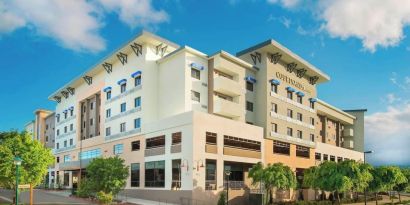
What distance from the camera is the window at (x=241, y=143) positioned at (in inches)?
2058

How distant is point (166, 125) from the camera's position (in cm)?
5141

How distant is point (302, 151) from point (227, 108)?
816 inches

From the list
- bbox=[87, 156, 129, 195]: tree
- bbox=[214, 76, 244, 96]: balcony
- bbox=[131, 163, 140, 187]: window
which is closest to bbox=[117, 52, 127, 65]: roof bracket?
bbox=[214, 76, 244, 96]: balcony

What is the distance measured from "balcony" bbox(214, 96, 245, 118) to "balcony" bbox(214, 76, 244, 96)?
152 centimetres

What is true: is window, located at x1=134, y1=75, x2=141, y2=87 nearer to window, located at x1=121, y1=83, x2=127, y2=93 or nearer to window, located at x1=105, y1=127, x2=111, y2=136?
window, located at x1=121, y1=83, x2=127, y2=93

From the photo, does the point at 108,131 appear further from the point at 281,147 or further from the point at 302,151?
the point at 302,151

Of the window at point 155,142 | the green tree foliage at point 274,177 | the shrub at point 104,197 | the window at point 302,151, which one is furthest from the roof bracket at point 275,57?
the shrub at point 104,197

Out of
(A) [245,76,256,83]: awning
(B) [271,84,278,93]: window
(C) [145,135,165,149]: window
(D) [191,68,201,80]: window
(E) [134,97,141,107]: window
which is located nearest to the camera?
(C) [145,135,165,149]: window

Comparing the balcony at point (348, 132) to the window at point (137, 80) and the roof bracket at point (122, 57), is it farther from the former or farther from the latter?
the roof bracket at point (122, 57)

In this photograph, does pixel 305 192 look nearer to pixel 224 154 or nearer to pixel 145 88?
pixel 224 154

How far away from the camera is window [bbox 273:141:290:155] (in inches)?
2442

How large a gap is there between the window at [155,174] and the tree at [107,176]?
5.55 metres

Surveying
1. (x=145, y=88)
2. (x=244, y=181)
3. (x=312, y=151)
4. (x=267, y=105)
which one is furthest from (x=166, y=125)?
(x=312, y=151)

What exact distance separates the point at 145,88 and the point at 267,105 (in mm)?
18329
